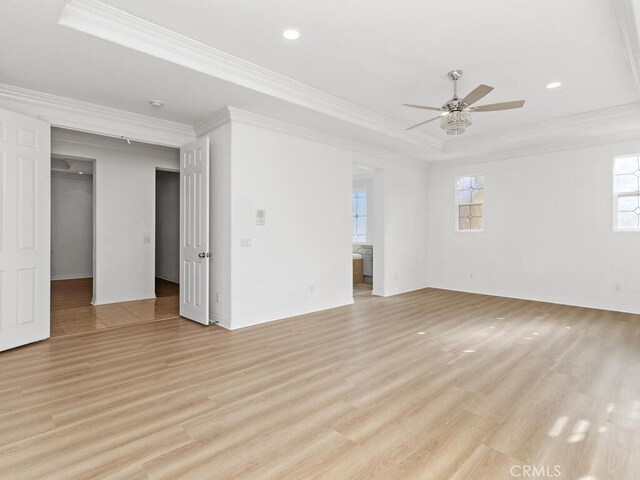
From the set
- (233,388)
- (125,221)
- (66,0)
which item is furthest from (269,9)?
(125,221)

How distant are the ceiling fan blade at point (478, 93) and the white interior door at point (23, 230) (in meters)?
4.45

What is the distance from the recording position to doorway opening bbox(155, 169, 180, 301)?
8.36m

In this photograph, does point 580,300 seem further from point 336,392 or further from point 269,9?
point 269,9

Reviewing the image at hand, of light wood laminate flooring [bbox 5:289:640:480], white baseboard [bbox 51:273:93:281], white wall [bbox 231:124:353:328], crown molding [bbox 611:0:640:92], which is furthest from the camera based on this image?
white baseboard [bbox 51:273:93:281]

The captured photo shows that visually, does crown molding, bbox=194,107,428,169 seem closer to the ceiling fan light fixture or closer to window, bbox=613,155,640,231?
the ceiling fan light fixture

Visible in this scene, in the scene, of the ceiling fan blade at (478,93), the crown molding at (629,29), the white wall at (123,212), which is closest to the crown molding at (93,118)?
the white wall at (123,212)

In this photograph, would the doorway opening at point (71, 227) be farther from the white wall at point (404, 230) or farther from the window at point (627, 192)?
the window at point (627, 192)

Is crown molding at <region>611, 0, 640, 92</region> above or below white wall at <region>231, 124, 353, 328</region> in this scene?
above

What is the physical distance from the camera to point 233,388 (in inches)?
109

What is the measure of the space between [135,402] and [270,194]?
3.00m

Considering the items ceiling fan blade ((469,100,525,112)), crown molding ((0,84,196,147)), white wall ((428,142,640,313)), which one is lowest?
white wall ((428,142,640,313))

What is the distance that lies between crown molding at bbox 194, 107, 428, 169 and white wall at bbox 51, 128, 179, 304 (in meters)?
1.97

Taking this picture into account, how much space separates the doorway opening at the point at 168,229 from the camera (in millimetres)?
8359

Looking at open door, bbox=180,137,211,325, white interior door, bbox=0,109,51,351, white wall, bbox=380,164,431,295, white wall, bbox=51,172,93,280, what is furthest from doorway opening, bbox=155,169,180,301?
white wall, bbox=380,164,431,295
